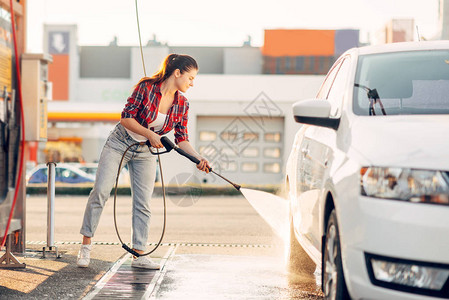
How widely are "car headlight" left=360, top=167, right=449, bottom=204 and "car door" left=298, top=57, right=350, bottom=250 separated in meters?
0.68

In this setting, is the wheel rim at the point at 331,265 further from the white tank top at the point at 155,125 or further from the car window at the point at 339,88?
the white tank top at the point at 155,125

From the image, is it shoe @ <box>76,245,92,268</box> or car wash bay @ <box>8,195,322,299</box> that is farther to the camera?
shoe @ <box>76,245,92,268</box>

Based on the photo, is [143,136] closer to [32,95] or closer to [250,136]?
[32,95]

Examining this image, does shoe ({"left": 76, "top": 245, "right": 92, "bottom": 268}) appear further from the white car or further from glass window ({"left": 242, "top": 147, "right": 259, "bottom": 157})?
glass window ({"left": 242, "top": 147, "right": 259, "bottom": 157})

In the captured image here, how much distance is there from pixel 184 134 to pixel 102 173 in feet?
2.60

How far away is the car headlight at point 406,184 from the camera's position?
326 cm

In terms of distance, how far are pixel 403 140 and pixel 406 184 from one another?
286 mm

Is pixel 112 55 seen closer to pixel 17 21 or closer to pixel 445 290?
pixel 17 21

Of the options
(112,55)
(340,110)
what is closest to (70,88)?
(112,55)

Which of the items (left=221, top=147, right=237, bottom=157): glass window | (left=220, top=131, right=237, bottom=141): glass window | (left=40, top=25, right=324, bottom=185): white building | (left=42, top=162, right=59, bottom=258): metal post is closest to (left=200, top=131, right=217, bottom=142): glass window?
(left=40, top=25, right=324, bottom=185): white building

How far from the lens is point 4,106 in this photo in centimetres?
585

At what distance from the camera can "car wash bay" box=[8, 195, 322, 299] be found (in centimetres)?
518

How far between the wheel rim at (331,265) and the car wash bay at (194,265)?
3.21 feet

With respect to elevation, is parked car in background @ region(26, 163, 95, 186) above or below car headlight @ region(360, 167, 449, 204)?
below
